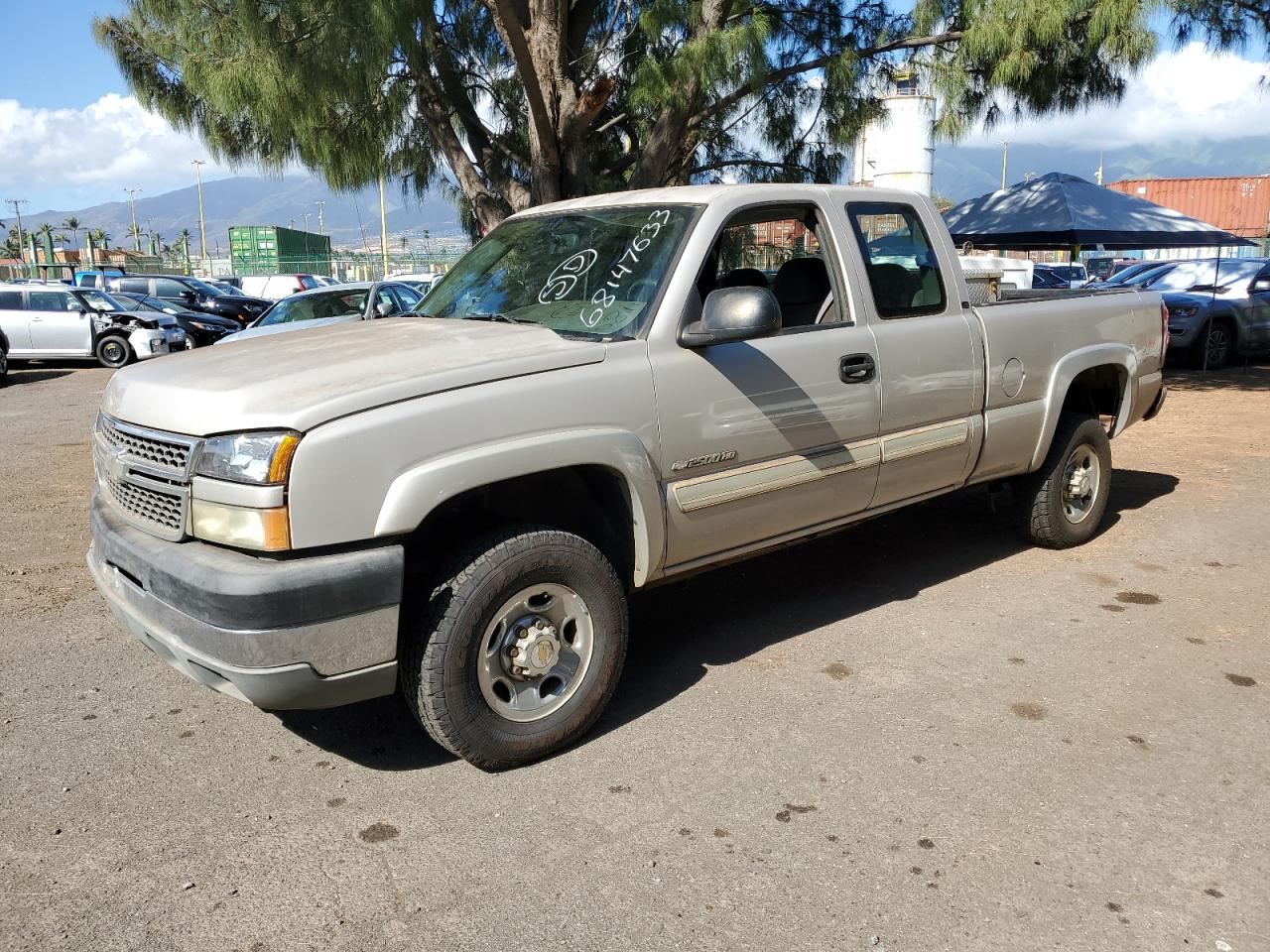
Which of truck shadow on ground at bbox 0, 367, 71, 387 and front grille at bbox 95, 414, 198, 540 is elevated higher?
front grille at bbox 95, 414, 198, 540

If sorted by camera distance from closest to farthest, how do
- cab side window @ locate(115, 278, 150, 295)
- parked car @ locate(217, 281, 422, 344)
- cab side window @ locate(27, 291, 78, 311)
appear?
parked car @ locate(217, 281, 422, 344) → cab side window @ locate(27, 291, 78, 311) → cab side window @ locate(115, 278, 150, 295)

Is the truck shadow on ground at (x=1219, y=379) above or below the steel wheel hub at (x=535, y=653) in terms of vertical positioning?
below

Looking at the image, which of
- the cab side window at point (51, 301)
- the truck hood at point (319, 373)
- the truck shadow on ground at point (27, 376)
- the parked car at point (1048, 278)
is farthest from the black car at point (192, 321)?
the truck hood at point (319, 373)

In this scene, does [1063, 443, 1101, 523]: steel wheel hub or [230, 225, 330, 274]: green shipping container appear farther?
[230, 225, 330, 274]: green shipping container

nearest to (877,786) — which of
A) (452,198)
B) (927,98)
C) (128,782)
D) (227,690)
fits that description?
(227,690)

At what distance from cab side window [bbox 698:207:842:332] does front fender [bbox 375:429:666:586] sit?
96 centimetres

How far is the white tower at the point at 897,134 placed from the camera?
1102 cm

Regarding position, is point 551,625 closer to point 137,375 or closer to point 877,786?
point 877,786

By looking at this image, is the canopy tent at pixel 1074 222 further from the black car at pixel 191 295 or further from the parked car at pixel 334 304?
the black car at pixel 191 295

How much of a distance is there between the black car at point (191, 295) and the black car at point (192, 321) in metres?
1.88

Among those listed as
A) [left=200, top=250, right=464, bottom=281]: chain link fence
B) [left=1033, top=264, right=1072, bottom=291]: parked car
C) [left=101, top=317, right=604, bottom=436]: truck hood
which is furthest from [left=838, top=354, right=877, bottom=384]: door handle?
[left=200, top=250, right=464, bottom=281]: chain link fence

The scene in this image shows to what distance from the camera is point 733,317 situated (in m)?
3.81

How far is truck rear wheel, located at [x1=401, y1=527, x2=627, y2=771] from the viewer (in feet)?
11.1

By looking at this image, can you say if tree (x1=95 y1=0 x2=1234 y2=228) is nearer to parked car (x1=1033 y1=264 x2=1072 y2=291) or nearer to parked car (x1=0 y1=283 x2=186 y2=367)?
parked car (x1=0 y1=283 x2=186 y2=367)
